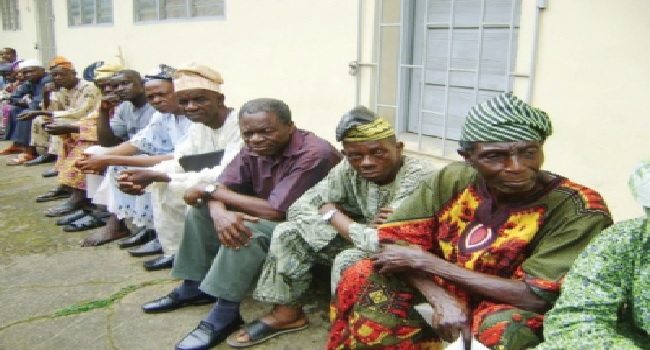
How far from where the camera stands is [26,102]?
7.86 meters

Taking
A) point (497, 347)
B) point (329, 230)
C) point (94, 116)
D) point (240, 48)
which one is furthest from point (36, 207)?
point (497, 347)

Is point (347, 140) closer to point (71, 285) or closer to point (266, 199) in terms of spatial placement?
point (266, 199)

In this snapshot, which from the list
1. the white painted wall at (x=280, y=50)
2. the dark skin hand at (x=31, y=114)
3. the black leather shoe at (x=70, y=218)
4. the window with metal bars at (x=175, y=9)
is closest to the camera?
the white painted wall at (x=280, y=50)

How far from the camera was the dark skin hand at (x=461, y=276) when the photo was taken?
6.33 feet

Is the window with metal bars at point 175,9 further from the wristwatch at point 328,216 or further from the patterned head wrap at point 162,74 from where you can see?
the wristwatch at point 328,216

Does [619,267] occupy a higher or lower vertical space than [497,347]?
higher

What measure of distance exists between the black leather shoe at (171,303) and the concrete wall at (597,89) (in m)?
2.26

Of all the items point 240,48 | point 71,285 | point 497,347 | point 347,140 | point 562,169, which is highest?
point 240,48

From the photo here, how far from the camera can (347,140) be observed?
2.72 metres

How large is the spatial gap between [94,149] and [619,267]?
4156 millimetres

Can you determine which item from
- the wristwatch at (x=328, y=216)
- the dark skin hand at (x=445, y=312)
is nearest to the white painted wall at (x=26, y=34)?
the wristwatch at (x=328, y=216)

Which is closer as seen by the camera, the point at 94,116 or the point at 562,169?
the point at 562,169

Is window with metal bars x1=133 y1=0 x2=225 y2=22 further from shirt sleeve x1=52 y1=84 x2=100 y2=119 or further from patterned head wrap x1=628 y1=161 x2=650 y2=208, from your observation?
patterned head wrap x1=628 y1=161 x2=650 y2=208

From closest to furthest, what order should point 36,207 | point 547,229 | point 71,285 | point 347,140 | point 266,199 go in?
point 547,229
point 347,140
point 266,199
point 71,285
point 36,207
